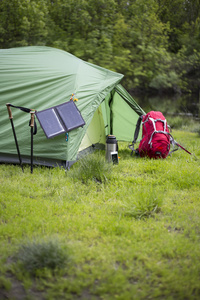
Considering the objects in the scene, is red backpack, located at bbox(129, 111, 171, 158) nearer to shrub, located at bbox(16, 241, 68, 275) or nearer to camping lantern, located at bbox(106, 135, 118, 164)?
camping lantern, located at bbox(106, 135, 118, 164)

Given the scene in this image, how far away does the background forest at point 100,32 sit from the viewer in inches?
584

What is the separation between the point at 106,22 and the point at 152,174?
1502 cm

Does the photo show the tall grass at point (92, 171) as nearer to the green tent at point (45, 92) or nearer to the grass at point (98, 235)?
the grass at point (98, 235)

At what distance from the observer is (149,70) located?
18922 mm

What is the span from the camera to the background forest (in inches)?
584

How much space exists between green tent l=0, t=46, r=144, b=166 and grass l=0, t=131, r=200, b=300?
380 mm

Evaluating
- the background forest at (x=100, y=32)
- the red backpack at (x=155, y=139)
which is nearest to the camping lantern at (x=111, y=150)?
the red backpack at (x=155, y=139)

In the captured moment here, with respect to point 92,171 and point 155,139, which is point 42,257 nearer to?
point 92,171

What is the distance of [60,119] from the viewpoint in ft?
14.4

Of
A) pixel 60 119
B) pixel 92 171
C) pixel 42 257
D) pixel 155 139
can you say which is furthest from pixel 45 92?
pixel 42 257

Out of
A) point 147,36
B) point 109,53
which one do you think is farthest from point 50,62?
point 147,36

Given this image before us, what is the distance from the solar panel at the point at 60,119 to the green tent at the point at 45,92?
114mm

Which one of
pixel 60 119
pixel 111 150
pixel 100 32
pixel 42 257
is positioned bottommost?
pixel 111 150

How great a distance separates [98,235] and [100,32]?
1559 centimetres
